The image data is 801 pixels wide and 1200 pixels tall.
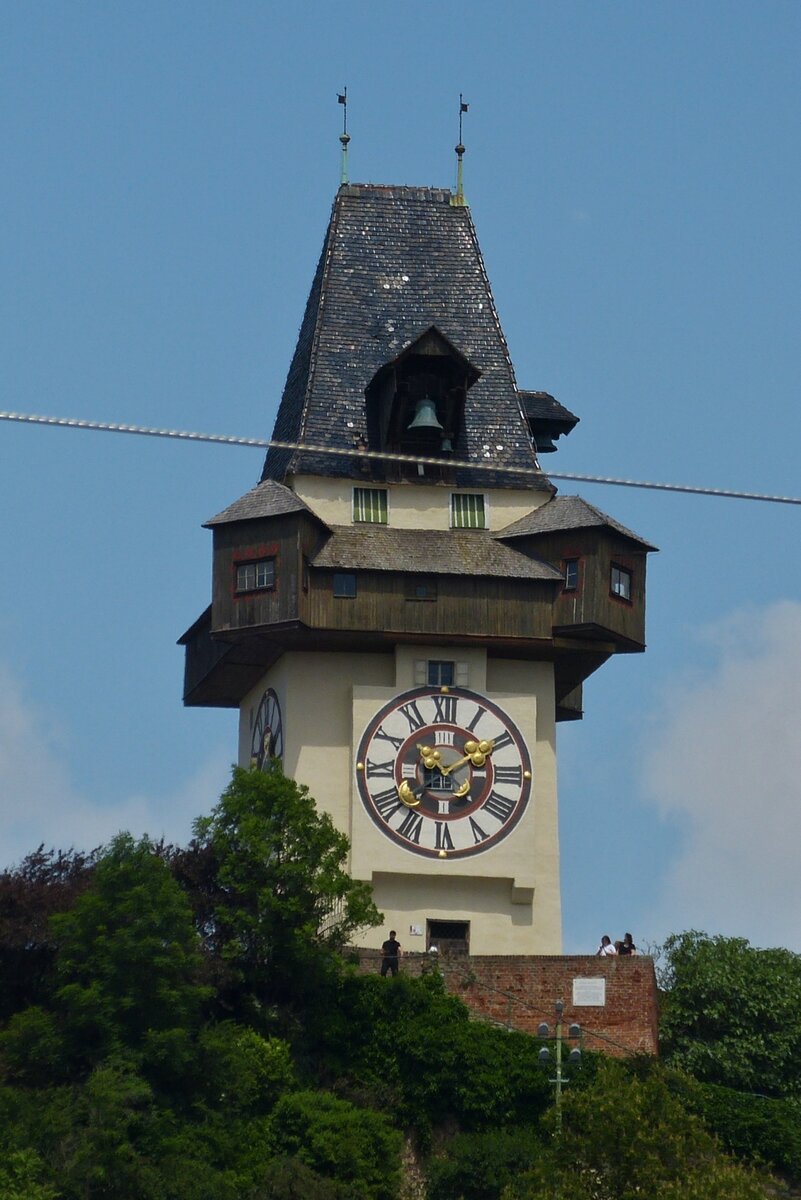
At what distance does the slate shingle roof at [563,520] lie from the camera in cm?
6762

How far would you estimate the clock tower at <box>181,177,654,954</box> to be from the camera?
66250mm

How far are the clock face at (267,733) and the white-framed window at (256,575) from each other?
2.54 metres

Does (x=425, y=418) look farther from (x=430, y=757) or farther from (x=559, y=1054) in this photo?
(x=559, y=1054)

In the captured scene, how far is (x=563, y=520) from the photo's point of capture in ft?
223

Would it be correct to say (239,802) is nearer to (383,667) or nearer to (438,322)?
(383,667)

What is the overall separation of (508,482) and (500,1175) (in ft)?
48.9

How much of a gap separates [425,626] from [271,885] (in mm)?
6859

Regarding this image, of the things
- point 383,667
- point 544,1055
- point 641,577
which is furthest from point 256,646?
point 544,1055

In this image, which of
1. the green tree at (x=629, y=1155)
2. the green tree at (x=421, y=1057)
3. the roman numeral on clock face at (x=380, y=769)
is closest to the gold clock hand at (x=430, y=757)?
the roman numeral on clock face at (x=380, y=769)

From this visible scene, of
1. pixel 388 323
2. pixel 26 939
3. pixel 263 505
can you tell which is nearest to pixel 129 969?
pixel 26 939

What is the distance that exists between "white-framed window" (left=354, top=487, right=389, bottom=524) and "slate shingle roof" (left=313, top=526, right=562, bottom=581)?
26 cm

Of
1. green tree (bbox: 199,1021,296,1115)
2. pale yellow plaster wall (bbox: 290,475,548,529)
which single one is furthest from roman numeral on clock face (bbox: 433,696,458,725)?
green tree (bbox: 199,1021,296,1115)

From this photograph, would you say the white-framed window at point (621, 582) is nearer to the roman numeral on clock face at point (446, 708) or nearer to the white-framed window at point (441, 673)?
the white-framed window at point (441, 673)

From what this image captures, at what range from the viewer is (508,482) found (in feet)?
226
